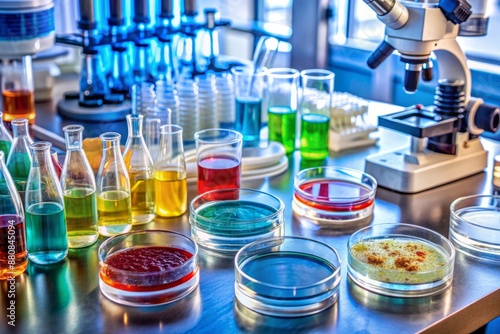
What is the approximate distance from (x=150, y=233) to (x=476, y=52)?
2.31 m

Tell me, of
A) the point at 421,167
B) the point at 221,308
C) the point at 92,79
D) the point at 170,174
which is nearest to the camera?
the point at 221,308

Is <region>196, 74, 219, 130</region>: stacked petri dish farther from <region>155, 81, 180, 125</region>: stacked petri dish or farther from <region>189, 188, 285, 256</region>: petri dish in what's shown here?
<region>189, 188, 285, 256</region>: petri dish

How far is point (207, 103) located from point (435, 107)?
641 millimetres

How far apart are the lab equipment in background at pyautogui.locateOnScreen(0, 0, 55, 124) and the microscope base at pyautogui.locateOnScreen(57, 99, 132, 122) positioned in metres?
0.12

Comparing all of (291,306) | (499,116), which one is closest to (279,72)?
(499,116)

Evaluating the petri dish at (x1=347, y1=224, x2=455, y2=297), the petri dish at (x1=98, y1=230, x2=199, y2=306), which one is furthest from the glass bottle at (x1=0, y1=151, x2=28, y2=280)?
the petri dish at (x1=347, y1=224, x2=455, y2=297)

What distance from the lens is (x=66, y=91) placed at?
8.71 feet

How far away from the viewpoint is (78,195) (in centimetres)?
143

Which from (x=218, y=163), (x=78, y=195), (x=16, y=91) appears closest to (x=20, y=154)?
(x=78, y=195)

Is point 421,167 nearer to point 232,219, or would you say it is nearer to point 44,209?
point 232,219

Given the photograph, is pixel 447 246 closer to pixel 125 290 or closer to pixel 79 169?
pixel 125 290

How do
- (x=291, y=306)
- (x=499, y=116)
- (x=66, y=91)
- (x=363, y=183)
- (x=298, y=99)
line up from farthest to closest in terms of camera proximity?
(x=66, y=91) → (x=298, y=99) → (x=499, y=116) → (x=363, y=183) → (x=291, y=306)

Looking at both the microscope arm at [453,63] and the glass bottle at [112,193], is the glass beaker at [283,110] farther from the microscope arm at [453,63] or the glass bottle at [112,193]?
the glass bottle at [112,193]

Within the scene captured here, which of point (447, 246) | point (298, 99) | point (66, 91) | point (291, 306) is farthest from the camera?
point (66, 91)
